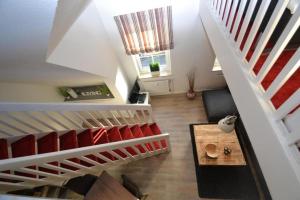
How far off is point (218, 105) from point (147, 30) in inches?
76.3

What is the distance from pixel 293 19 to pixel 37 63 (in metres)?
1.85

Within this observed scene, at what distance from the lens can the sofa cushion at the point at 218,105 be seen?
3.04m

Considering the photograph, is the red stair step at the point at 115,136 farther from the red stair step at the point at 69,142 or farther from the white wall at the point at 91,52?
the white wall at the point at 91,52

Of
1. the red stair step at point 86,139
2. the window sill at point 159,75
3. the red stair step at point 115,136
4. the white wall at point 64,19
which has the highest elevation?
the window sill at point 159,75

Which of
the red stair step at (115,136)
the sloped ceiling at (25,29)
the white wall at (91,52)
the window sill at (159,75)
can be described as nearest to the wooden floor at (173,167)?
the red stair step at (115,136)

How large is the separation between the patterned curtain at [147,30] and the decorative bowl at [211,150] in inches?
71.6

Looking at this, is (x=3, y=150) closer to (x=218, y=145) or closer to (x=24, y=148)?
(x=24, y=148)

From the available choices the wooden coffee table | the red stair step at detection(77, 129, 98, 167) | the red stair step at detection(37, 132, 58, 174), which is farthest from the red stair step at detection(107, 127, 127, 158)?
the wooden coffee table

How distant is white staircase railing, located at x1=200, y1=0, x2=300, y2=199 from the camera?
740 mm

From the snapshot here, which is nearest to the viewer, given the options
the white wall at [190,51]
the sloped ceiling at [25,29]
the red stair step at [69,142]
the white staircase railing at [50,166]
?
the sloped ceiling at [25,29]

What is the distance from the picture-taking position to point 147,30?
9.04 feet

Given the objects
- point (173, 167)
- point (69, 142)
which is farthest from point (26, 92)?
point (173, 167)

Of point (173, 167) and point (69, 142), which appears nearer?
point (69, 142)

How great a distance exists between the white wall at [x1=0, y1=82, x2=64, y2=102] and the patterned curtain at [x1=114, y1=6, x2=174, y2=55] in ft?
5.36
